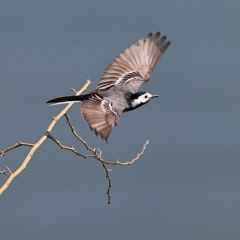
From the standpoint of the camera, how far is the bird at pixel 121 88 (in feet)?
18.6

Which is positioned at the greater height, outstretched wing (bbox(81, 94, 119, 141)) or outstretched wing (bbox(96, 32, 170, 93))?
outstretched wing (bbox(96, 32, 170, 93))

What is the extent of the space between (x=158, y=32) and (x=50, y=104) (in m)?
1.82

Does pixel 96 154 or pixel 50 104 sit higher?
pixel 50 104

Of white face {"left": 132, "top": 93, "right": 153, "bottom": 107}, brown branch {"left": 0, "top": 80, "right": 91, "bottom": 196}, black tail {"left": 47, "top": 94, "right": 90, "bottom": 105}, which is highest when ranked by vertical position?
white face {"left": 132, "top": 93, "right": 153, "bottom": 107}

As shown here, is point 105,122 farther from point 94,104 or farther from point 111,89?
point 111,89

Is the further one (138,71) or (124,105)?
(138,71)

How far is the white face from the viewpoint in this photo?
6.78 m

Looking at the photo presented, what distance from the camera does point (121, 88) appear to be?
7004mm

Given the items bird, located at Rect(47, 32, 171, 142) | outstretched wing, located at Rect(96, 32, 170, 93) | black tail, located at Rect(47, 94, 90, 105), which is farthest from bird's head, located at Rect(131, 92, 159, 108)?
black tail, located at Rect(47, 94, 90, 105)

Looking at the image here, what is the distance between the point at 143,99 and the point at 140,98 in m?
0.03

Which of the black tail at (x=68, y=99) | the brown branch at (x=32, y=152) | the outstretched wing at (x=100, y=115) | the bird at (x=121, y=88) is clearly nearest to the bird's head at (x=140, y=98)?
the bird at (x=121, y=88)

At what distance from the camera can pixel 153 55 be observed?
7770 millimetres

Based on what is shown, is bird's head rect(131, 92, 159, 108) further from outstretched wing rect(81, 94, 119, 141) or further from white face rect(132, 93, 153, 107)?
outstretched wing rect(81, 94, 119, 141)

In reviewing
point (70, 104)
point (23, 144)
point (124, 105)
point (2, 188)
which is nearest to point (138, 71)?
point (124, 105)
